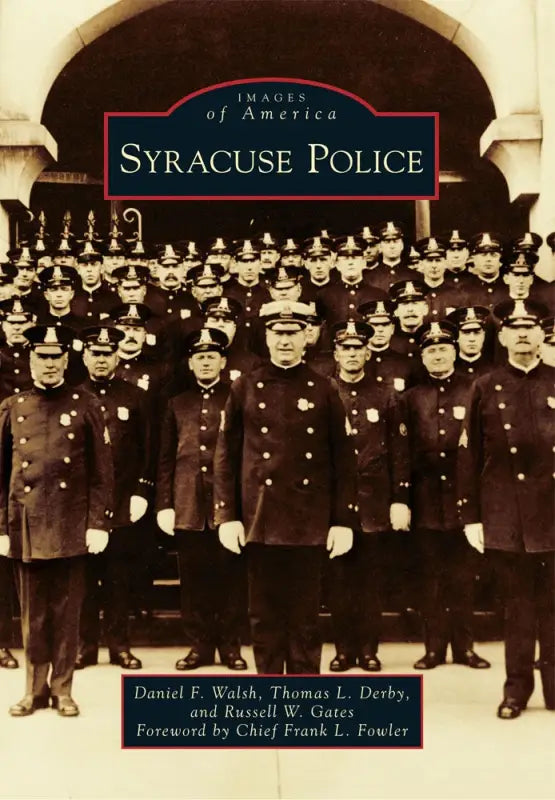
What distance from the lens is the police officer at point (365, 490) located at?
4773 millimetres

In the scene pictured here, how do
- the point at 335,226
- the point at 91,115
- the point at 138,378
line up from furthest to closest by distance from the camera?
1. the point at 335,226
2. the point at 91,115
3. the point at 138,378

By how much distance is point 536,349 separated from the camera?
13.7ft

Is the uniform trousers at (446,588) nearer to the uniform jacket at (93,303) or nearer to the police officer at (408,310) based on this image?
the police officer at (408,310)

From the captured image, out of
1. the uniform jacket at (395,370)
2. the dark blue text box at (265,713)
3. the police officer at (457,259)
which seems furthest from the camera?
the police officer at (457,259)

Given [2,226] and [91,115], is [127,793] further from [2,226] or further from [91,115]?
[91,115]

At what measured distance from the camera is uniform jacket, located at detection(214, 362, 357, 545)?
3879mm

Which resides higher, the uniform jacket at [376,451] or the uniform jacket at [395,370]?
the uniform jacket at [395,370]

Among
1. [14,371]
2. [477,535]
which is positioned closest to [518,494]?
[477,535]

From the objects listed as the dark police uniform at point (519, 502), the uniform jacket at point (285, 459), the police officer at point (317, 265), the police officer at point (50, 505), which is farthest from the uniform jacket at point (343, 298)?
the police officer at point (50, 505)

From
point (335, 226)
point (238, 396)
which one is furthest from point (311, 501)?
point (335, 226)

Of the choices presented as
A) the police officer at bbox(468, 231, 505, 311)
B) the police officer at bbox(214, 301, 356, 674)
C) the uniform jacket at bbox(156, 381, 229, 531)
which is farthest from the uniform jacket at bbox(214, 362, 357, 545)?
the police officer at bbox(468, 231, 505, 311)

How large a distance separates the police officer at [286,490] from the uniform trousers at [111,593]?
45.3 inches

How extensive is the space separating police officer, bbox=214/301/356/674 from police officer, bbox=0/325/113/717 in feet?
1.88

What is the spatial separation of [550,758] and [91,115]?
13.4 ft
